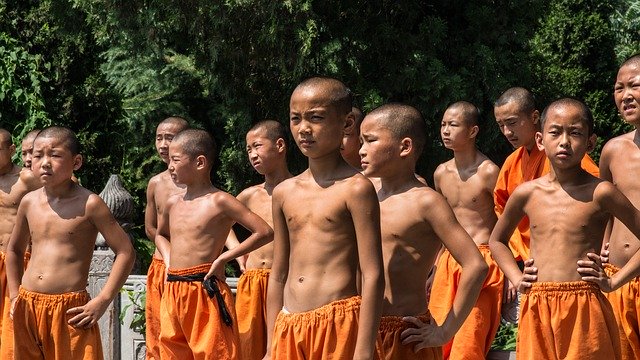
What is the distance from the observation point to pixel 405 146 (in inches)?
245

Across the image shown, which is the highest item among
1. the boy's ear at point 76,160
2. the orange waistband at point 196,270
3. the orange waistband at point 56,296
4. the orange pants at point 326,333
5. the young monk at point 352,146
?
the young monk at point 352,146

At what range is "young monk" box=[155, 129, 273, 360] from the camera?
853cm

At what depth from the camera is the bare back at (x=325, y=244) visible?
584cm

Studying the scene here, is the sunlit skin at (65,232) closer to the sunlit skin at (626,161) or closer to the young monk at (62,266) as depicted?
the young monk at (62,266)

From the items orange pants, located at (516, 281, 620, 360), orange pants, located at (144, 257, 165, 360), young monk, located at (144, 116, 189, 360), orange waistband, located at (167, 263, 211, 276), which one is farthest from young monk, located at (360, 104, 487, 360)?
orange pants, located at (144, 257, 165, 360)

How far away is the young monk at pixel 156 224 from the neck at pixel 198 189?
79 centimetres

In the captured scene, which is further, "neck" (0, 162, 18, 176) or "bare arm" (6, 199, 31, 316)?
"neck" (0, 162, 18, 176)

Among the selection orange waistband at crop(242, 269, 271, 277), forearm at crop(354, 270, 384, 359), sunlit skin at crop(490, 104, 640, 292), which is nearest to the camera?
forearm at crop(354, 270, 384, 359)

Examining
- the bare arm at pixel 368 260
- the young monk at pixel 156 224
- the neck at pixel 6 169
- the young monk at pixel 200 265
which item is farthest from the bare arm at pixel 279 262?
the neck at pixel 6 169

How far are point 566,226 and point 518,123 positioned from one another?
8.32 feet

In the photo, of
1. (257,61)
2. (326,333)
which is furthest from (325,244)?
(257,61)

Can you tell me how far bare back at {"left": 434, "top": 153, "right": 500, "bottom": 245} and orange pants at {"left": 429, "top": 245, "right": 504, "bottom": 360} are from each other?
0.56 feet

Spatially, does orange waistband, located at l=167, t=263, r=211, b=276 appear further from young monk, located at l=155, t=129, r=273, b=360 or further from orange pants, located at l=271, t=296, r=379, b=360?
orange pants, located at l=271, t=296, r=379, b=360

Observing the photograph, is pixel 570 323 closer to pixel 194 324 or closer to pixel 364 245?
pixel 364 245
